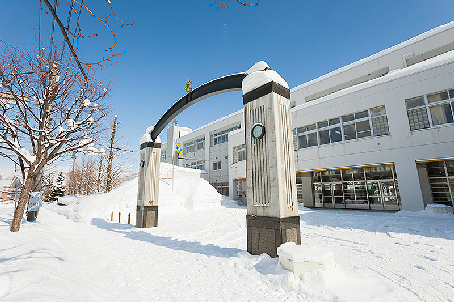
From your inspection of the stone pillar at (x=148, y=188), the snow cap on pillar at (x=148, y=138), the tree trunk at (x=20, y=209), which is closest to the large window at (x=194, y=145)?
the snow cap on pillar at (x=148, y=138)

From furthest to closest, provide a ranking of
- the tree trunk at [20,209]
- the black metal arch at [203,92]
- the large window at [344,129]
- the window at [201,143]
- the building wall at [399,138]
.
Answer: the window at [201,143], the large window at [344,129], the building wall at [399,138], the tree trunk at [20,209], the black metal arch at [203,92]

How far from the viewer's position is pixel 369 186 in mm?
16297

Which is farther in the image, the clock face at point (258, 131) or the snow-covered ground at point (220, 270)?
the clock face at point (258, 131)

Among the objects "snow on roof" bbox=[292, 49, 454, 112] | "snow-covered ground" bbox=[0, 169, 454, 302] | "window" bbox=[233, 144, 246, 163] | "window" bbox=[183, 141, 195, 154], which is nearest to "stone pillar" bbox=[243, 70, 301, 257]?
"snow-covered ground" bbox=[0, 169, 454, 302]

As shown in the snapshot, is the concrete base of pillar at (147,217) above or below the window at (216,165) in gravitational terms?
below

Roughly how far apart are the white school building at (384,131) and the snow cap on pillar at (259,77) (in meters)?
11.7

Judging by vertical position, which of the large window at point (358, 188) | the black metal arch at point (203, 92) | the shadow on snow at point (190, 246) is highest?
the black metal arch at point (203, 92)

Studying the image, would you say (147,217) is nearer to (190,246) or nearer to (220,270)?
(190,246)

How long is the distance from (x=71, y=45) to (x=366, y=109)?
16840 mm

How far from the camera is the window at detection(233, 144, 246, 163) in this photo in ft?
80.8

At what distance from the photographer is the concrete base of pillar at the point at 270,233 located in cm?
490

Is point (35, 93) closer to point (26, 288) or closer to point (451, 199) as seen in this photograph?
point (26, 288)

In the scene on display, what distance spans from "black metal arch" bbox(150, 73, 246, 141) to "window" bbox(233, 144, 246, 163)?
46.5ft

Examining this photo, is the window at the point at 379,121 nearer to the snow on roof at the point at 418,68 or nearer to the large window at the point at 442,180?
the snow on roof at the point at 418,68
